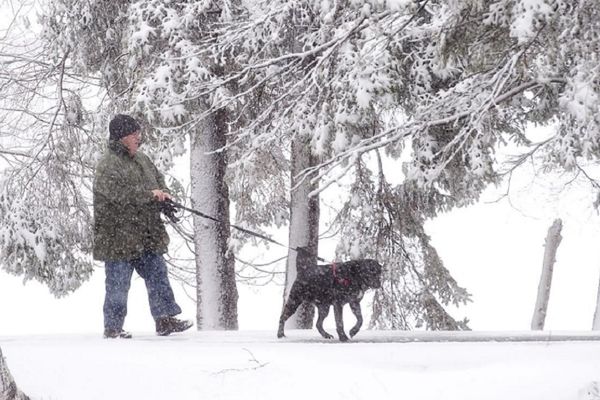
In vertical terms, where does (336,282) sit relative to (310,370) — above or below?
above

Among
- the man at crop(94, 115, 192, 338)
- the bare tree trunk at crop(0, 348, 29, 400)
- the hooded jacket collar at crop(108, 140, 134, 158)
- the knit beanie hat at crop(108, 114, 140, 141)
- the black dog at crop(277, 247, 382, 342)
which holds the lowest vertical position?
the bare tree trunk at crop(0, 348, 29, 400)

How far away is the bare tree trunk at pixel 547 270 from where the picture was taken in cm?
1301

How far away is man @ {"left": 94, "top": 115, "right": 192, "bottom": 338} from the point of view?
24.3 feet

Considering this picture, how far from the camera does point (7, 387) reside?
5.12 meters

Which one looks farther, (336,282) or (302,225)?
(302,225)

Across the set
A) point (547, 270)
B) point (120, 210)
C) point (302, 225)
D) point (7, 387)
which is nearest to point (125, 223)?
point (120, 210)

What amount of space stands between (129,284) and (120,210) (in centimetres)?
73

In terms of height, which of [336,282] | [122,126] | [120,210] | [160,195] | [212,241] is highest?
[122,126]

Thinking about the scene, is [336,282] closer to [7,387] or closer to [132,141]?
[132,141]

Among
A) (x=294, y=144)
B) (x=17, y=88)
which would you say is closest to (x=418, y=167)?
(x=294, y=144)

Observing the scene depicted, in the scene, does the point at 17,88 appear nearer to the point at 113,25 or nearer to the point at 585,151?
the point at 113,25

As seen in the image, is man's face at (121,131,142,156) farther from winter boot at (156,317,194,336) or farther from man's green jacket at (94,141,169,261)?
winter boot at (156,317,194,336)

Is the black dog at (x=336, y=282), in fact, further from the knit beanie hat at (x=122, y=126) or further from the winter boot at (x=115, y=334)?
the knit beanie hat at (x=122, y=126)

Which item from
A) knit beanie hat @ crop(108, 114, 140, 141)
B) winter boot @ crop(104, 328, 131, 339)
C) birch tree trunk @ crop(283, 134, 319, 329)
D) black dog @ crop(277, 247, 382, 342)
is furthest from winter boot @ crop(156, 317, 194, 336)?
birch tree trunk @ crop(283, 134, 319, 329)
